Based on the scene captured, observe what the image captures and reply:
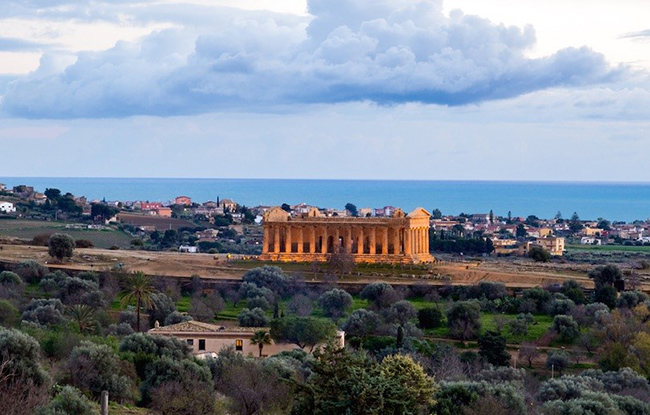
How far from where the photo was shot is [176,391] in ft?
108

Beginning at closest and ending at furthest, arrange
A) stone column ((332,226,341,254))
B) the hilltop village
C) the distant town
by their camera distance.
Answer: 1. the hilltop village
2. stone column ((332,226,341,254))
3. the distant town

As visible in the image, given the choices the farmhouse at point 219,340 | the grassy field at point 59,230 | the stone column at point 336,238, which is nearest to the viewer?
the farmhouse at point 219,340

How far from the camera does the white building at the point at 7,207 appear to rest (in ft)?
452

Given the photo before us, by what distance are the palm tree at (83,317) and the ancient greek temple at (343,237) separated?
2781cm

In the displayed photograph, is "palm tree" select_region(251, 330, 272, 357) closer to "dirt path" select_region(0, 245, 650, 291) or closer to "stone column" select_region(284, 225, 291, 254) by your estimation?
"dirt path" select_region(0, 245, 650, 291)

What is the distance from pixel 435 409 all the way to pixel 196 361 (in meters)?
10.1

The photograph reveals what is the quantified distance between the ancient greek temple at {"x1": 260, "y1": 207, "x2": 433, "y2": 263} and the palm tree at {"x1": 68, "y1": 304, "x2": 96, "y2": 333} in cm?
2781

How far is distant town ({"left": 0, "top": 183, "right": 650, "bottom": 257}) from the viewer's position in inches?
4365

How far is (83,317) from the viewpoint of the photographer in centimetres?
5025

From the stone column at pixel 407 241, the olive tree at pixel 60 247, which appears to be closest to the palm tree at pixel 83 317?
the olive tree at pixel 60 247

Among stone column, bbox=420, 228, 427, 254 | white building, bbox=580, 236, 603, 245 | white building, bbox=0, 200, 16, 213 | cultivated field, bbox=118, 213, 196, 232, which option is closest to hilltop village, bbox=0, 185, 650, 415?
stone column, bbox=420, 228, 427, 254

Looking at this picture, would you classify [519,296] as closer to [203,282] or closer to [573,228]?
[203,282]

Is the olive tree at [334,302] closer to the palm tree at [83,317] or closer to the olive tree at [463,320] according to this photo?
the olive tree at [463,320]

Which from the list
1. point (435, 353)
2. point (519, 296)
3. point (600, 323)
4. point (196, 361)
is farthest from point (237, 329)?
point (519, 296)
